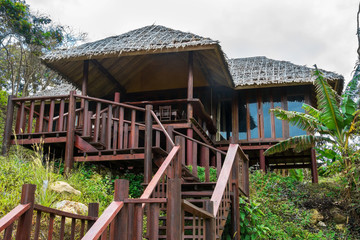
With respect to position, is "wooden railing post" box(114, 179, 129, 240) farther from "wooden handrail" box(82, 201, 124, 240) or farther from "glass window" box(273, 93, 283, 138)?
"glass window" box(273, 93, 283, 138)

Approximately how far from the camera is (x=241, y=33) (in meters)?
32.9

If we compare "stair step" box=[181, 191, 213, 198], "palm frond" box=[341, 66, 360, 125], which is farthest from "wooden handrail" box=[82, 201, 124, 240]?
"palm frond" box=[341, 66, 360, 125]

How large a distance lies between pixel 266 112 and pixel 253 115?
40 cm

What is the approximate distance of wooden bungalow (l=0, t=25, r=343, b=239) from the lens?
726cm

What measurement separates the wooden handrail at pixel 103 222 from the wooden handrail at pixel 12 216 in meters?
0.57

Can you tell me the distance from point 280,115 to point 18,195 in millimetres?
6841

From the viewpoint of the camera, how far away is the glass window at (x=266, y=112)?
12586 millimetres

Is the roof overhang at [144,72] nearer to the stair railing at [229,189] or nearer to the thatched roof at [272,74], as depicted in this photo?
the thatched roof at [272,74]

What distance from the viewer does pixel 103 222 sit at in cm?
308

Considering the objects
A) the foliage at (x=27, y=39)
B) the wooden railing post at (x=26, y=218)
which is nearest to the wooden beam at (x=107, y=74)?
the foliage at (x=27, y=39)

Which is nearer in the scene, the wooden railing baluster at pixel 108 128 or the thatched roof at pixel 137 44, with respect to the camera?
the wooden railing baluster at pixel 108 128

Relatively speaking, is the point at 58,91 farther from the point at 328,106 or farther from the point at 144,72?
the point at 328,106

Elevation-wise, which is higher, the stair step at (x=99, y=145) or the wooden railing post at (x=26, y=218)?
the stair step at (x=99, y=145)

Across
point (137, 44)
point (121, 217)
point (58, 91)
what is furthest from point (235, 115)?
point (121, 217)
